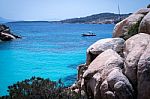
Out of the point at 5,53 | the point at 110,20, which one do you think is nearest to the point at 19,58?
the point at 5,53

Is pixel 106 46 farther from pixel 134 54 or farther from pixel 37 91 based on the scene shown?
pixel 37 91

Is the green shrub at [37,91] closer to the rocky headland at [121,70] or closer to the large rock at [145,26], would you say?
the rocky headland at [121,70]

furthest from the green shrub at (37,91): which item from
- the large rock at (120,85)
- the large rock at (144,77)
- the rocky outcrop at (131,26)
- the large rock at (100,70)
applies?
the rocky outcrop at (131,26)

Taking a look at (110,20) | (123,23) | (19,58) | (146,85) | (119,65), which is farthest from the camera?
(110,20)

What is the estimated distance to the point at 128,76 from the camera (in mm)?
9023

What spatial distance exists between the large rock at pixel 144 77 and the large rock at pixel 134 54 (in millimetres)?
269

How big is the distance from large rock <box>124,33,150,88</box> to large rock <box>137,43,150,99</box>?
0.88ft

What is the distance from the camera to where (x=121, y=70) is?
9352 mm

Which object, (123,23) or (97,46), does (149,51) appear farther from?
(123,23)

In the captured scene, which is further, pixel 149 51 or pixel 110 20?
pixel 110 20

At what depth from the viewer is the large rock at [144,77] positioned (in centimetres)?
843

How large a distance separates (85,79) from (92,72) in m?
0.47

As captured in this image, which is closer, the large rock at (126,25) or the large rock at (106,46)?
the large rock at (106,46)

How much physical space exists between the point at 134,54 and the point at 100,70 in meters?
1.42
